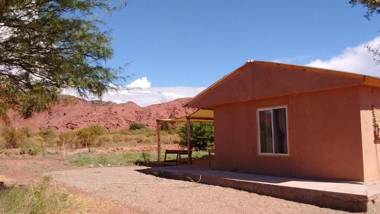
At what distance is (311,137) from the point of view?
12.8 m

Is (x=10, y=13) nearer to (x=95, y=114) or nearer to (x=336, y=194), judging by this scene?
(x=336, y=194)

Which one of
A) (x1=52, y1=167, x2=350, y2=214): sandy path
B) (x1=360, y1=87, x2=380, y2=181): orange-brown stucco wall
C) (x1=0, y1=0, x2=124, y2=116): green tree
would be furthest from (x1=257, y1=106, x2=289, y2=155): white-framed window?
(x1=0, y1=0, x2=124, y2=116): green tree

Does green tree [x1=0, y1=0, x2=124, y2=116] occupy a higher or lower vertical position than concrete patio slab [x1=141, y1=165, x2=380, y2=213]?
higher

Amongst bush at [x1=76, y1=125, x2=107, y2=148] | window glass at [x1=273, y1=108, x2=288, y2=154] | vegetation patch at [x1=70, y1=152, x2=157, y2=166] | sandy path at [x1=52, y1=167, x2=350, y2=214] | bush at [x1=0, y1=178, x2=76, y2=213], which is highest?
bush at [x1=76, y1=125, x2=107, y2=148]

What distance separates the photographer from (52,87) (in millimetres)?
10664

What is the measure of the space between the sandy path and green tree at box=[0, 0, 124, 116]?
284cm

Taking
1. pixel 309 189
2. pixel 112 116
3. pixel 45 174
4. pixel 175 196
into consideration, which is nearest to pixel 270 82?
pixel 309 189

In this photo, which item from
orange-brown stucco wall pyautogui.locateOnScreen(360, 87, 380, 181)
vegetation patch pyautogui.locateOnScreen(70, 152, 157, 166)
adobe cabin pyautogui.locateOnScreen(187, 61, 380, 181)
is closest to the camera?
orange-brown stucco wall pyautogui.locateOnScreen(360, 87, 380, 181)

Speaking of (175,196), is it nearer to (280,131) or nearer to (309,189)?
(309,189)

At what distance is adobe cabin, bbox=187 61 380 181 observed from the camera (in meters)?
11.7

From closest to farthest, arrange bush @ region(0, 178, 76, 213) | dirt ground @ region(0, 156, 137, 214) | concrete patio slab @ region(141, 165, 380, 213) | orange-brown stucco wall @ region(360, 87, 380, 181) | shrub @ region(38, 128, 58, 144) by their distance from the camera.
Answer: bush @ region(0, 178, 76, 213) → concrete patio slab @ region(141, 165, 380, 213) → dirt ground @ region(0, 156, 137, 214) → orange-brown stucco wall @ region(360, 87, 380, 181) → shrub @ region(38, 128, 58, 144)

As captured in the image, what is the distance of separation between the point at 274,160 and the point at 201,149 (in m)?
14.4

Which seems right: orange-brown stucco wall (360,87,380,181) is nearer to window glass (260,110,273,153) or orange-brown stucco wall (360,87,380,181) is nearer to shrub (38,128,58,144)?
window glass (260,110,273,153)

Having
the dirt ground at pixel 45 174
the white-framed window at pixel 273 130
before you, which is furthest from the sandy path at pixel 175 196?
the white-framed window at pixel 273 130
